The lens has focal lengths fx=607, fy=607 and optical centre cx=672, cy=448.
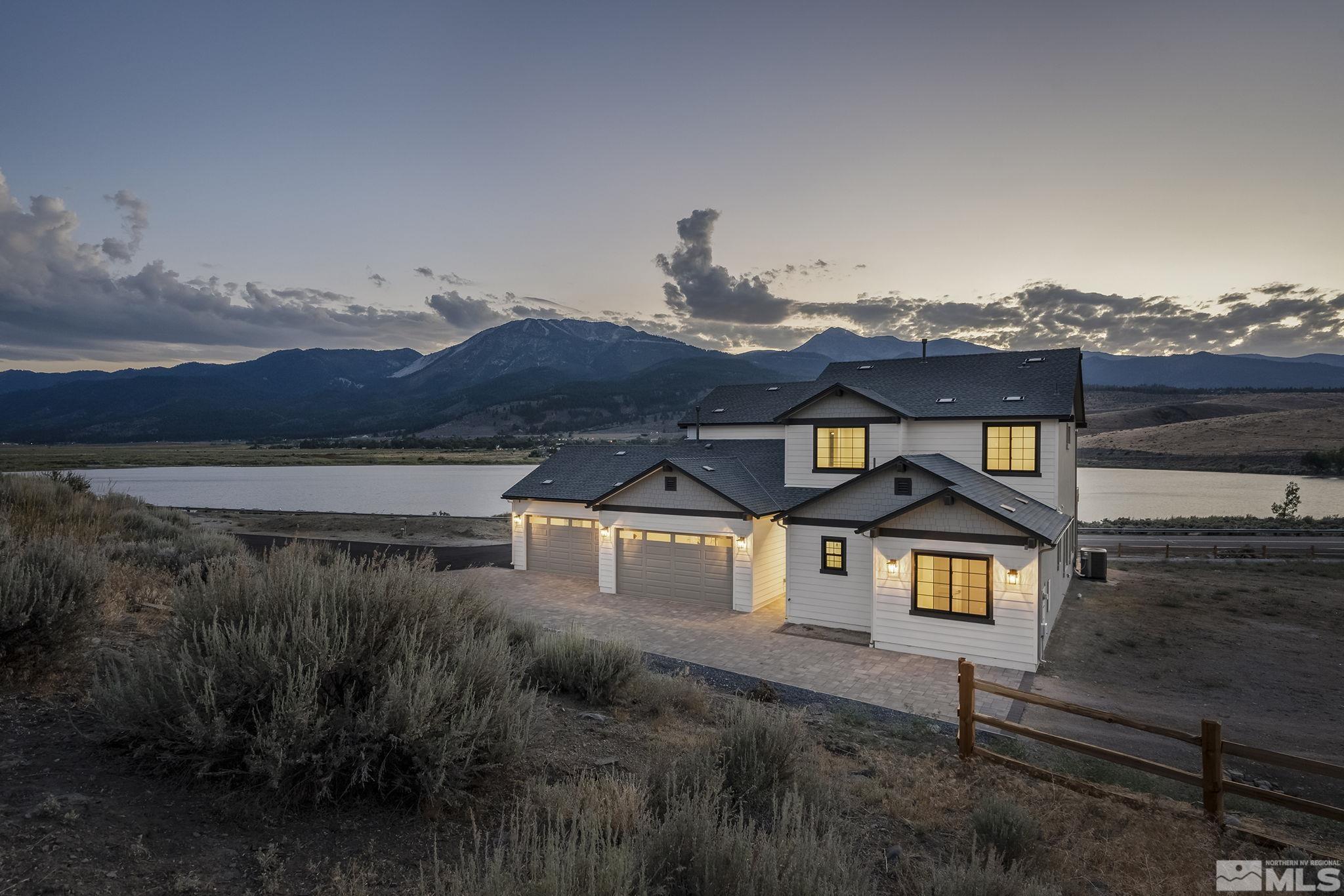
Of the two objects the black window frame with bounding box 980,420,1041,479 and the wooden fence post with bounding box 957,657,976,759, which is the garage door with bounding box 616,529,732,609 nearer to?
the black window frame with bounding box 980,420,1041,479

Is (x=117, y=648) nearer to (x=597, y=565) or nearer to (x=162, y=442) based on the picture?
(x=597, y=565)

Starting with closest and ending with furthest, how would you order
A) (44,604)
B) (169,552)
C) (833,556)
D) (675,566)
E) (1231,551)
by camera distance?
(44,604) → (169,552) → (833,556) → (675,566) → (1231,551)

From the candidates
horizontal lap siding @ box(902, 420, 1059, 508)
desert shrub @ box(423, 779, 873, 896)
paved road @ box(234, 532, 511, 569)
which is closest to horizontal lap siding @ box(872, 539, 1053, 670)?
horizontal lap siding @ box(902, 420, 1059, 508)

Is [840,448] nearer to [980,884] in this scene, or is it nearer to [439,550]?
[980,884]

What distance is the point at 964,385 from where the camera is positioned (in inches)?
657

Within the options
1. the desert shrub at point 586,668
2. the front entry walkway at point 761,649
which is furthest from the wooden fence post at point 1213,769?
the desert shrub at point 586,668

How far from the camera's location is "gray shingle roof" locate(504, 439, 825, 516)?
16.4 meters

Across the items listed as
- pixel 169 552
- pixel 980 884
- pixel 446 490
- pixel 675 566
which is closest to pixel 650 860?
pixel 980 884

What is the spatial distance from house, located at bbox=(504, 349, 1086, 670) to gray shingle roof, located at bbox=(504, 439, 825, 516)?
7 centimetres

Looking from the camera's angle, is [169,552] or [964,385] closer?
[169,552]

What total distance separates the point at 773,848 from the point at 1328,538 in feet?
122

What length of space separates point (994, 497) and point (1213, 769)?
760 cm

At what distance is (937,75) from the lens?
18.7 metres

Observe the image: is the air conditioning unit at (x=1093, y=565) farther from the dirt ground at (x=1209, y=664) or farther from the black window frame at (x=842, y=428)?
the black window frame at (x=842, y=428)
